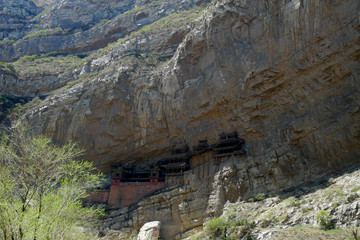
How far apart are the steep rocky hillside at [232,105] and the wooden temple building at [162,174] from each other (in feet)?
3.11

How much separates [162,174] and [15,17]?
66.0 metres

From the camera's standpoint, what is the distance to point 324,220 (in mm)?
14070

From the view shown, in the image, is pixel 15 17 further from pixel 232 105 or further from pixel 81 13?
pixel 232 105

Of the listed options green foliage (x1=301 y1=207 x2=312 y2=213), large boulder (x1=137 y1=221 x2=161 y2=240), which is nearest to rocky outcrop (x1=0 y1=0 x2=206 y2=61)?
large boulder (x1=137 y1=221 x2=161 y2=240)

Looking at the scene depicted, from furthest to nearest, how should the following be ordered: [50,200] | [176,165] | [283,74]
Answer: [176,165]
[283,74]
[50,200]

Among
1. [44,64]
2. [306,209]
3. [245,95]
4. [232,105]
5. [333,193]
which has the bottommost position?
[306,209]

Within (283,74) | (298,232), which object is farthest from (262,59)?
(298,232)

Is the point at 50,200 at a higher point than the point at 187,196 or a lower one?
lower

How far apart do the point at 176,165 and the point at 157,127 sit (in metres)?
5.06

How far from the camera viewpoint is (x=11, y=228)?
8906 mm

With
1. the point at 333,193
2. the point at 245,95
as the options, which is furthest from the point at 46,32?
the point at 333,193

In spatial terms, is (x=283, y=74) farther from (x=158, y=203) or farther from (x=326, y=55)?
(x=158, y=203)

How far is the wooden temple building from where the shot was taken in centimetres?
2966

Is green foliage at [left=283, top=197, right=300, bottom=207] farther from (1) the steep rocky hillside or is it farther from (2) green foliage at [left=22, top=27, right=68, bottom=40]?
(2) green foliage at [left=22, top=27, right=68, bottom=40]
